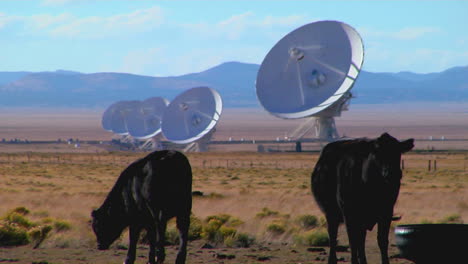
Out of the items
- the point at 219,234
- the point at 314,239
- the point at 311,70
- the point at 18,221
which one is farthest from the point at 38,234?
the point at 311,70

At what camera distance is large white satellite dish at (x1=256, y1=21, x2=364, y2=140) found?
72625mm

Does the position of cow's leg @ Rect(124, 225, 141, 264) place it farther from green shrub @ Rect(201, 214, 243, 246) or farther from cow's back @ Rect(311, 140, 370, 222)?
green shrub @ Rect(201, 214, 243, 246)

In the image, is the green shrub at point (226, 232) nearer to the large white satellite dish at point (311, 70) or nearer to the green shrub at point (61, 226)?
the green shrub at point (61, 226)

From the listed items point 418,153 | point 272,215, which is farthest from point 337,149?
point 418,153

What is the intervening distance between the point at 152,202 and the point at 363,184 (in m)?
Result: 2.97

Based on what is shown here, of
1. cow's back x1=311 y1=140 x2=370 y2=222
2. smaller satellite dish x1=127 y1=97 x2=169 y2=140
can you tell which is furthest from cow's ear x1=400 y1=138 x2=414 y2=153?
smaller satellite dish x1=127 y1=97 x2=169 y2=140

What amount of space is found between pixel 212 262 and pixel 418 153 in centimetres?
8127

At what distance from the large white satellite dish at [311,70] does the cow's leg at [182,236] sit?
6060 centimetres

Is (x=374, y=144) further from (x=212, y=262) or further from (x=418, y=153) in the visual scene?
(x=418, y=153)

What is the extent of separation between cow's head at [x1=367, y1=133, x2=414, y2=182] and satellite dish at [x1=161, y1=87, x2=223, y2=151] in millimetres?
84495

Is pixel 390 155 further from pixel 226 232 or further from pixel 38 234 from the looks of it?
pixel 38 234

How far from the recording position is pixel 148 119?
12288cm

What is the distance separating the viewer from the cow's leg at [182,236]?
11.9 metres

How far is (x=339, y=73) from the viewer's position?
75.4 metres
